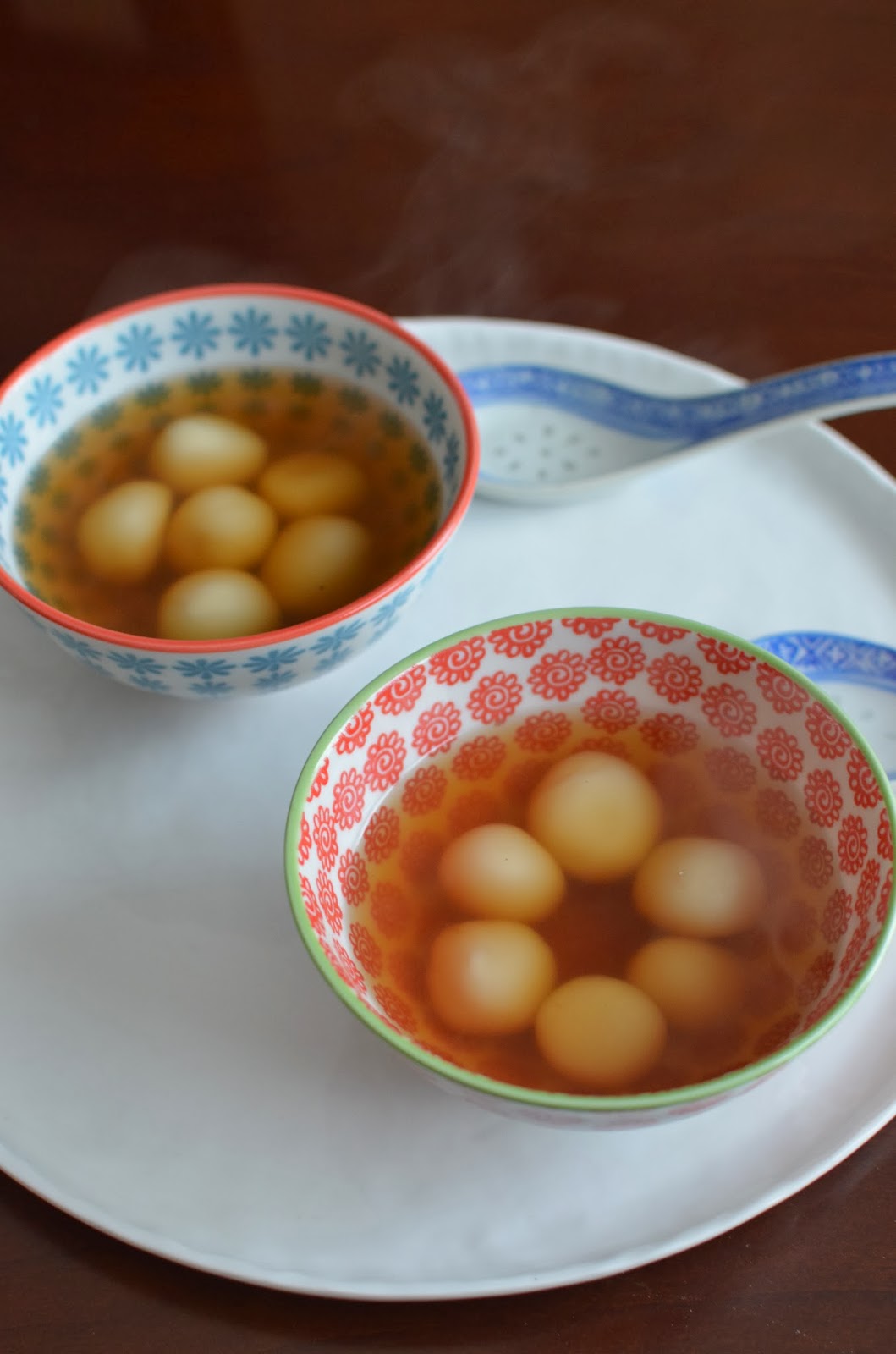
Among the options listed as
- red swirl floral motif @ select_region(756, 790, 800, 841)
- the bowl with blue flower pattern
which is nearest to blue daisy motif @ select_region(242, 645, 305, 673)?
the bowl with blue flower pattern

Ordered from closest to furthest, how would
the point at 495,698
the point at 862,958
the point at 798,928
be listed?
the point at 862,958, the point at 798,928, the point at 495,698

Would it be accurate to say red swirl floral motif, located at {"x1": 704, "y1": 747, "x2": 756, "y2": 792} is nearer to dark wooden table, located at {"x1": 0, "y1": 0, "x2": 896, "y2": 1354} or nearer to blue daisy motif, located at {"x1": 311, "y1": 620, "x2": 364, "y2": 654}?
blue daisy motif, located at {"x1": 311, "y1": 620, "x2": 364, "y2": 654}

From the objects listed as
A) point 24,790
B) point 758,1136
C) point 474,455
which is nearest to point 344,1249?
point 758,1136

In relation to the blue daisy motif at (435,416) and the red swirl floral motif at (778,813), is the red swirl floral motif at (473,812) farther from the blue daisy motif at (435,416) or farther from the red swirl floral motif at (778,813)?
the blue daisy motif at (435,416)

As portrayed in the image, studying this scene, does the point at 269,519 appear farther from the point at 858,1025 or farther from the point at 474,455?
the point at 858,1025

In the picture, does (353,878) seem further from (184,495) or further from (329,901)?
(184,495)

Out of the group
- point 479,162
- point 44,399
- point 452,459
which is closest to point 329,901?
point 452,459
